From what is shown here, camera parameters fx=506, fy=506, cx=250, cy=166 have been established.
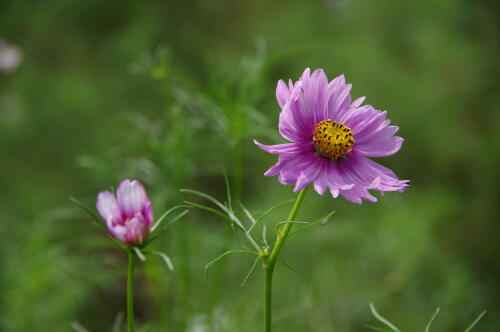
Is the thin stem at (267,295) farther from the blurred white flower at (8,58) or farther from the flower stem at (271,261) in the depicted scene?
the blurred white flower at (8,58)

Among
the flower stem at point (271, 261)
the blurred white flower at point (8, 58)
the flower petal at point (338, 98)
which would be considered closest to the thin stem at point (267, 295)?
the flower stem at point (271, 261)

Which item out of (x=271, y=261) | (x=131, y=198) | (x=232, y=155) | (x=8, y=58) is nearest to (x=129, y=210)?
(x=131, y=198)

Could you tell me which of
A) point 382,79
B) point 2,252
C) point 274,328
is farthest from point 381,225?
point 2,252

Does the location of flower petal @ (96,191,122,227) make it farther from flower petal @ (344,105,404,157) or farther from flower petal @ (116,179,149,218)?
flower petal @ (344,105,404,157)

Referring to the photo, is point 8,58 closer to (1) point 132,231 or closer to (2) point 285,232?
(1) point 132,231

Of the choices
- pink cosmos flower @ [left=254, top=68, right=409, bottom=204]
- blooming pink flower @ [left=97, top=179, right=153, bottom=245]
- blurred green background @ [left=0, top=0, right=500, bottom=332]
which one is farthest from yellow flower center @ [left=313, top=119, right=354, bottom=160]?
blurred green background @ [left=0, top=0, right=500, bottom=332]
